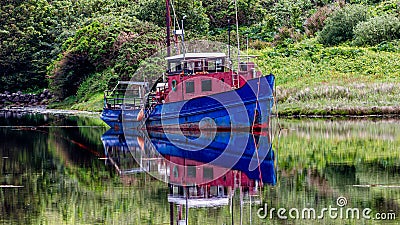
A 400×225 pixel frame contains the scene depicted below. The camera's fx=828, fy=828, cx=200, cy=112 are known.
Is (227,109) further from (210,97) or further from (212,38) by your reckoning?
(212,38)

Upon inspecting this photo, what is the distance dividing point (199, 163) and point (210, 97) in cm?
941

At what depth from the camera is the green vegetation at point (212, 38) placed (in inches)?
1652

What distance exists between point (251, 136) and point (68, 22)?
40.2m

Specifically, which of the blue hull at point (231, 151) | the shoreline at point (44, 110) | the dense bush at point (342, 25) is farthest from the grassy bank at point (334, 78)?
the shoreline at point (44, 110)

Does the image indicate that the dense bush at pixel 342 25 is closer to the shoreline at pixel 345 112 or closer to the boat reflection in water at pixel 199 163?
the shoreline at pixel 345 112

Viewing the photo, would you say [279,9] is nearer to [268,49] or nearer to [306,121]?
[268,49]

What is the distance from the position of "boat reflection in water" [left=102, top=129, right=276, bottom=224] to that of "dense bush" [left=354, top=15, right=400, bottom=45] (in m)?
17.6

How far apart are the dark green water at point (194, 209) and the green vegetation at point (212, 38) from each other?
37.0 ft

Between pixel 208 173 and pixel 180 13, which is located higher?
pixel 180 13

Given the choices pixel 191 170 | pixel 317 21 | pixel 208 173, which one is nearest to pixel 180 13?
pixel 317 21

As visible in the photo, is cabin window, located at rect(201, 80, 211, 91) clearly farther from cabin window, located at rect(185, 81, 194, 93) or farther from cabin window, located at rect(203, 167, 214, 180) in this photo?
cabin window, located at rect(203, 167, 214, 180)

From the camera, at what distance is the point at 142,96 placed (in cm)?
3862

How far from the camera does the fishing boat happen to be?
31.2 m

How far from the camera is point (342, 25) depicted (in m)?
49.5
